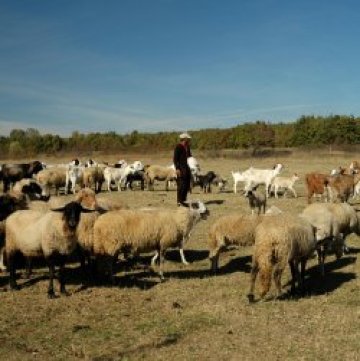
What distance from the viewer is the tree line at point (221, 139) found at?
260ft

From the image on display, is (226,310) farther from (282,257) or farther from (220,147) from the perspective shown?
(220,147)

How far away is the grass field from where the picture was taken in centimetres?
749

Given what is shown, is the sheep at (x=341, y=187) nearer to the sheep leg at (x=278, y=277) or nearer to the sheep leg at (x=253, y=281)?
the sheep leg at (x=278, y=277)

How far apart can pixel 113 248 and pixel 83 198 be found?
8.58 ft

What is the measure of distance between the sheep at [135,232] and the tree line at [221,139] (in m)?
64.7

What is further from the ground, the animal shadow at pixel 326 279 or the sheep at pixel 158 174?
the sheep at pixel 158 174

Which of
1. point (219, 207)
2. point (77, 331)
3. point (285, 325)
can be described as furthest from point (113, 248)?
point (219, 207)

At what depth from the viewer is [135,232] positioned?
1122 centimetres

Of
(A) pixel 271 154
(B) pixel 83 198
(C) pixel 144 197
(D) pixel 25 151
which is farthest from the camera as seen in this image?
(D) pixel 25 151

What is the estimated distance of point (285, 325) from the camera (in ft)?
27.7

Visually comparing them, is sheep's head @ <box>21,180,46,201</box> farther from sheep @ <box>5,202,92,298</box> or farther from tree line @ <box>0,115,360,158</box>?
tree line @ <box>0,115,360,158</box>

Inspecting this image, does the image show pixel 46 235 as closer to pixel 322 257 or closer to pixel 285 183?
pixel 322 257

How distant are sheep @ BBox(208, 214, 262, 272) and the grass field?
0.53 meters

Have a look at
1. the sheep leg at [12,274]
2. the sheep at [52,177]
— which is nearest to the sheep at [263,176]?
the sheep at [52,177]
